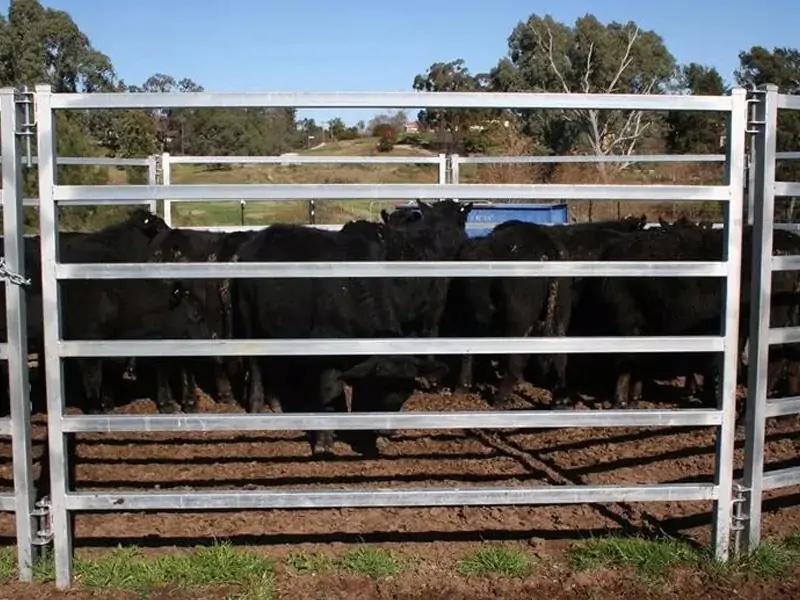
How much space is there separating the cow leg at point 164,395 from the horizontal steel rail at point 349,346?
4.57 meters

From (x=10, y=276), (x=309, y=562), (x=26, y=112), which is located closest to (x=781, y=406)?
(x=309, y=562)

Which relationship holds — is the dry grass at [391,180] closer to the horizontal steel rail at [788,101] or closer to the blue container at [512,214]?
the blue container at [512,214]

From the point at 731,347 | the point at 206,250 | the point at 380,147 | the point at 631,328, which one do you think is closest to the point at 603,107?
the point at 731,347

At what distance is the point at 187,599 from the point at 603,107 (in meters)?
3.02

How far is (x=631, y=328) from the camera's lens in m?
8.87

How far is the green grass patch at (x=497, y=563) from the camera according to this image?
14.6ft

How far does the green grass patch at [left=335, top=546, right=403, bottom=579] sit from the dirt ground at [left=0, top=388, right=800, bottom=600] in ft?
0.27

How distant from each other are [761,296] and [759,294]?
1cm

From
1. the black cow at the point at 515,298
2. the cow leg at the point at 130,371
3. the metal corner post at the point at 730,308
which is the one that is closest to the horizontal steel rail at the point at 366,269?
the metal corner post at the point at 730,308

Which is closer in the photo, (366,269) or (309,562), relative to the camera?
(366,269)

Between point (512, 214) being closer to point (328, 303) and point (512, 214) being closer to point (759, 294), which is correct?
point (328, 303)

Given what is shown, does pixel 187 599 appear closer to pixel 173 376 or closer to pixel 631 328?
pixel 173 376

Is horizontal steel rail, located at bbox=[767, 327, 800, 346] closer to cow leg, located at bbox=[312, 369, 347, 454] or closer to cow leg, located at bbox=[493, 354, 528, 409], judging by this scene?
cow leg, located at bbox=[312, 369, 347, 454]

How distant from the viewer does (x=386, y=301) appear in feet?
24.6
